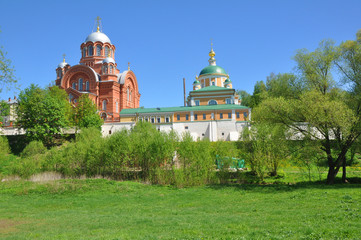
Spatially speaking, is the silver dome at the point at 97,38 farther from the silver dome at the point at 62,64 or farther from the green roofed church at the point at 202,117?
the green roofed church at the point at 202,117

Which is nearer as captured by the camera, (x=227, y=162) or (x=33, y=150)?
(x=227, y=162)

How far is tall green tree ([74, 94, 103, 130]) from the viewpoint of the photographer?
34688mm

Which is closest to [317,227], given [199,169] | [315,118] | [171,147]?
[315,118]

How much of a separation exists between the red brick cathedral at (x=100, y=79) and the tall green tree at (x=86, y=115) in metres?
4.69

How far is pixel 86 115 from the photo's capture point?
3694 centimetres

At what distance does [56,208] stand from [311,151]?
13.2 m

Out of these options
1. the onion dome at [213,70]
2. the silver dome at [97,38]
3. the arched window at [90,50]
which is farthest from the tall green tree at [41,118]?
the onion dome at [213,70]

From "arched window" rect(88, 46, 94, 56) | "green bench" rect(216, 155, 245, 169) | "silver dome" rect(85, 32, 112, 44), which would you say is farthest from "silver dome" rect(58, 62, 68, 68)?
"green bench" rect(216, 155, 245, 169)

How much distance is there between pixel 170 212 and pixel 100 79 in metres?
42.0

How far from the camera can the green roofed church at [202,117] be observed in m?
37.5

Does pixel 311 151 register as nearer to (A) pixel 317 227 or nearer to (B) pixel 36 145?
(A) pixel 317 227

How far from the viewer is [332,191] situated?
39.1ft

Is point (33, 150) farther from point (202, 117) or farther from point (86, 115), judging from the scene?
point (202, 117)

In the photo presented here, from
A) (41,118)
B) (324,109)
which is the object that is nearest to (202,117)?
(41,118)
